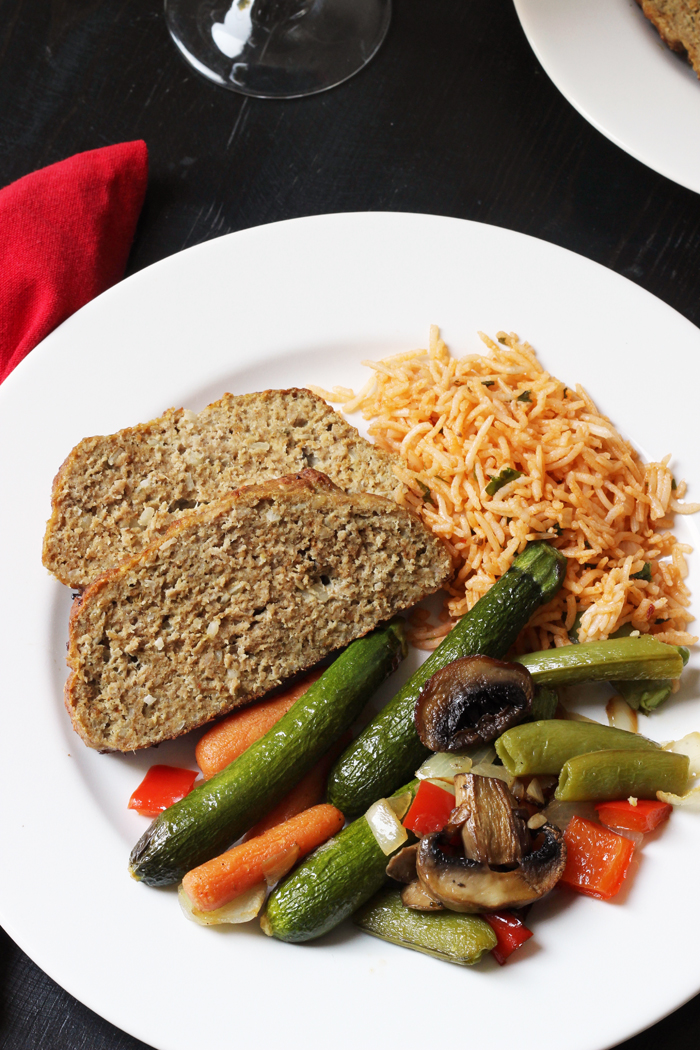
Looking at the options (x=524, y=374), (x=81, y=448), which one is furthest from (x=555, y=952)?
(x=81, y=448)

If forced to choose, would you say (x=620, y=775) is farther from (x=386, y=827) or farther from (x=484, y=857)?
(x=386, y=827)

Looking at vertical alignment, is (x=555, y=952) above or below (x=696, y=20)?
below

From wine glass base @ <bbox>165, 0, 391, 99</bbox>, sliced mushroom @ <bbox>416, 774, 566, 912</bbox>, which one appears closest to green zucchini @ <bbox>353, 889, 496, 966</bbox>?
sliced mushroom @ <bbox>416, 774, 566, 912</bbox>

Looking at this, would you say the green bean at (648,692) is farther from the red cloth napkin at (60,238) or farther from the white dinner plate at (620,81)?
the red cloth napkin at (60,238)

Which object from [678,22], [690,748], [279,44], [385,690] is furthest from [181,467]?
[678,22]

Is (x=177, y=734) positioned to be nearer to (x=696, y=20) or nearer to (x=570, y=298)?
(x=570, y=298)

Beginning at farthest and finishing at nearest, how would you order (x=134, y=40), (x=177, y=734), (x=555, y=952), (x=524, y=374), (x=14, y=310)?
(x=134, y=40), (x=14, y=310), (x=524, y=374), (x=177, y=734), (x=555, y=952)
